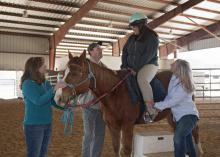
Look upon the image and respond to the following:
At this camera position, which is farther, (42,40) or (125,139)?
(42,40)

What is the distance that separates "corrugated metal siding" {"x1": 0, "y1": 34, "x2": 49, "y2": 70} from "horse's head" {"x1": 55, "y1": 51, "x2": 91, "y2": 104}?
57.2 feet

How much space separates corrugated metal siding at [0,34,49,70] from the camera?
761 inches

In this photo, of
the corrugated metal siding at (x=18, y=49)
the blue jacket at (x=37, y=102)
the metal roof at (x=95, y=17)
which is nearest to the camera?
the blue jacket at (x=37, y=102)

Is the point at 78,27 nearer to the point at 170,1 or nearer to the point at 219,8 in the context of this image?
the point at 170,1

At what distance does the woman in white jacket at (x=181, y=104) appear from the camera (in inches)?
125

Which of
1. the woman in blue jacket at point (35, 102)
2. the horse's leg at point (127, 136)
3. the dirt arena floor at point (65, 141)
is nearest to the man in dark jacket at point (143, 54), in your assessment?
the horse's leg at point (127, 136)

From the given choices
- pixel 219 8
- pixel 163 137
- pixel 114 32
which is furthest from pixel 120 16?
pixel 163 137

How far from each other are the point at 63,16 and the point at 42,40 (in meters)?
4.02

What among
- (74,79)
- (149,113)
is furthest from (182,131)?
(74,79)

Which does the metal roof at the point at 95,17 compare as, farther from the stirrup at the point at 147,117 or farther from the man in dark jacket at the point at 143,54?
the stirrup at the point at 147,117

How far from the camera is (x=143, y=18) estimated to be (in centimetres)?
343

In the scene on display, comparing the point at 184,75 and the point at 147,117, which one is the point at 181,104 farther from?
the point at 147,117

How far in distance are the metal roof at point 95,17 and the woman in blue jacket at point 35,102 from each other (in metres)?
12.3

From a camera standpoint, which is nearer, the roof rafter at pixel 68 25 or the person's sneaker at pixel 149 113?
the person's sneaker at pixel 149 113
